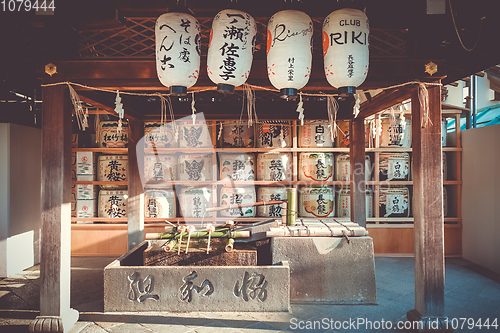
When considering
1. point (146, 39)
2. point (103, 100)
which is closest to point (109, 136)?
point (103, 100)

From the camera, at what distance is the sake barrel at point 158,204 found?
6230 millimetres

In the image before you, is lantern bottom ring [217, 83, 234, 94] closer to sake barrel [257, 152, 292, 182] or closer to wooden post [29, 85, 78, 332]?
wooden post [29, 85, 78, 332]

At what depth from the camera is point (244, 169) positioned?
6266 mm

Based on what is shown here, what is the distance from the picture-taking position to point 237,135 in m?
6.38

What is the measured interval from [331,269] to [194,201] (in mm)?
3201

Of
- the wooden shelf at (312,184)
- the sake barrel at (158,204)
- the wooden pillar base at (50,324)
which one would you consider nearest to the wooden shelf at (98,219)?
the wooden shelf at (312,184)

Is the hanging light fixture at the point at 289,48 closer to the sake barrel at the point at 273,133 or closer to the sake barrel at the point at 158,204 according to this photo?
the sake barrel at the point at 273,133

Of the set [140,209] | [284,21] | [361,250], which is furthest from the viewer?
[140,209]

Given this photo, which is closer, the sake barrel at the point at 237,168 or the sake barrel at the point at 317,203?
the sake barrel at the point at 317,203

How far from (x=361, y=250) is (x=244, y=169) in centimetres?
297

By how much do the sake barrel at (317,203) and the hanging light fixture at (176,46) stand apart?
155 inches

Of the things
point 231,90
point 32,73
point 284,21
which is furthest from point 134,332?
point 32,73

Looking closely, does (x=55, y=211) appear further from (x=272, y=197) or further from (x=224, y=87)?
(x=272, y=197)

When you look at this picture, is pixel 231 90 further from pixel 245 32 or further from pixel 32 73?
pixel 32 73
